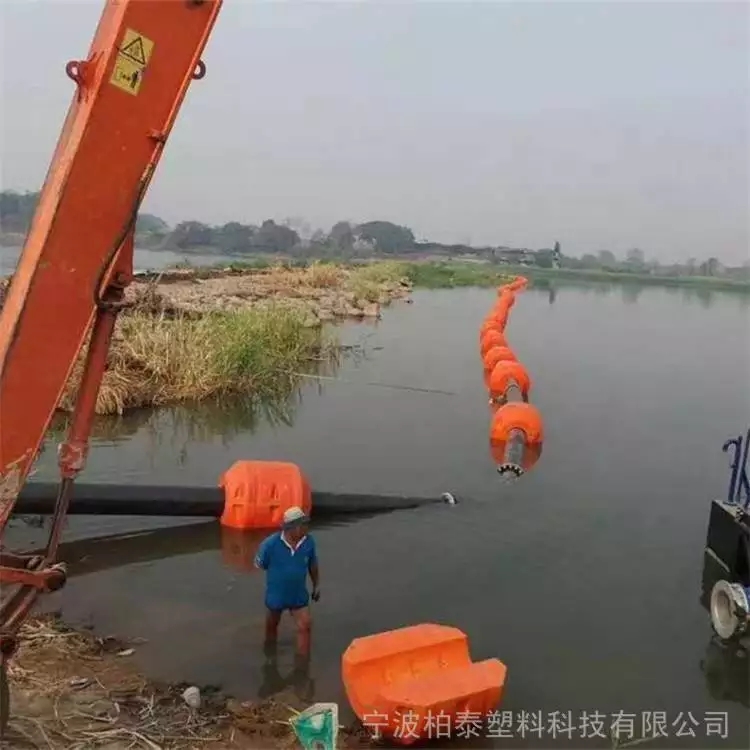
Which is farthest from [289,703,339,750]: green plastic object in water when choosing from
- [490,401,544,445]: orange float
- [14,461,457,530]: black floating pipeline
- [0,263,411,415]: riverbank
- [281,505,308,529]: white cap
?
[490,401,544,445]: orange float

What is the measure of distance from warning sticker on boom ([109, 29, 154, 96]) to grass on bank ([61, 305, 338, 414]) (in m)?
9.43

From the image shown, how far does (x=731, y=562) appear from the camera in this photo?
23.7 ft

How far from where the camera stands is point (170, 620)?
6.59 meters

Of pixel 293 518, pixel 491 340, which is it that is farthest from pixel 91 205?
pixel 491 340

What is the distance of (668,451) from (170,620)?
9026 mm

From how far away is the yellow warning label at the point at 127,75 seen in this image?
342cm

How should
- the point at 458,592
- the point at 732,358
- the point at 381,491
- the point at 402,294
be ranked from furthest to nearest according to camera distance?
the point at 402,294, the point at 732,358, the point at 381,491, the point at 458,592

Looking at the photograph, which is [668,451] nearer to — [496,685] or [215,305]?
[496,685]

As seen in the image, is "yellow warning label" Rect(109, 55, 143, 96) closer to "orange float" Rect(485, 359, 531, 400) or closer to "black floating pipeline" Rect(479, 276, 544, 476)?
"black floating pipeline" Rect(479, 276, 544, 476)

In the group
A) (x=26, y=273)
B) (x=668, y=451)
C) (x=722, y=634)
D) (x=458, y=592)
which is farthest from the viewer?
(x=668, y=451)

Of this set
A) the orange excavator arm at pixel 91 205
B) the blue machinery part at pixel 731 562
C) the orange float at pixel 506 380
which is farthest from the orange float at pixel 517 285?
the orange excavator arm at pixel 91 205

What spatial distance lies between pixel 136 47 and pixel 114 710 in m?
3.66

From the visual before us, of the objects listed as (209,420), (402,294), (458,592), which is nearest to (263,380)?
(209,420)

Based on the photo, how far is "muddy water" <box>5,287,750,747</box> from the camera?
6086 millimetres
